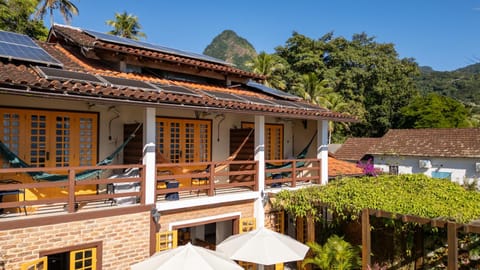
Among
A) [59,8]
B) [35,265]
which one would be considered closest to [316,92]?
[59,8]

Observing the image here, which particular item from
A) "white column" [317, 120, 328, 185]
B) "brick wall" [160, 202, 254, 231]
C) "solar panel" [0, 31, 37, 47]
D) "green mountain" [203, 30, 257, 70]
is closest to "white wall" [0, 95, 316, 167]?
"white column" [317, 120, 328, 185]

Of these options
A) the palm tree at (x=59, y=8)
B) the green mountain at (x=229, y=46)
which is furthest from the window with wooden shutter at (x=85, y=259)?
the green mountain at (x=229, y=46)

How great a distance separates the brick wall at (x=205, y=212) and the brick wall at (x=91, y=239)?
68 centimetres

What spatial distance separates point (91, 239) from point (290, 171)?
7038 millimetres

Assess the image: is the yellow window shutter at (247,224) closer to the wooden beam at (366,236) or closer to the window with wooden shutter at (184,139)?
the window with wooden shutter at (184,139)

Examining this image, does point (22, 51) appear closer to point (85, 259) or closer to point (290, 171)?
point (85, 259)

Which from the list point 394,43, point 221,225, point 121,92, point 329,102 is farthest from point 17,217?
point 394,43

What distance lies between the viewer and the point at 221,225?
12727mm

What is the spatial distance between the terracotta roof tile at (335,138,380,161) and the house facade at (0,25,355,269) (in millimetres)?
23827

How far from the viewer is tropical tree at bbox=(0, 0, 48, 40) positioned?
91.4 ft

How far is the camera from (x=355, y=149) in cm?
3794

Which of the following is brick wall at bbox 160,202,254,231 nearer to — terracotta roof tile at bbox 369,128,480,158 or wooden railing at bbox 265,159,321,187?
wooden railing at bbox 265,159,321,187

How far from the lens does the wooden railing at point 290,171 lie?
12344 mm

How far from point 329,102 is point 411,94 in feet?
54.5
